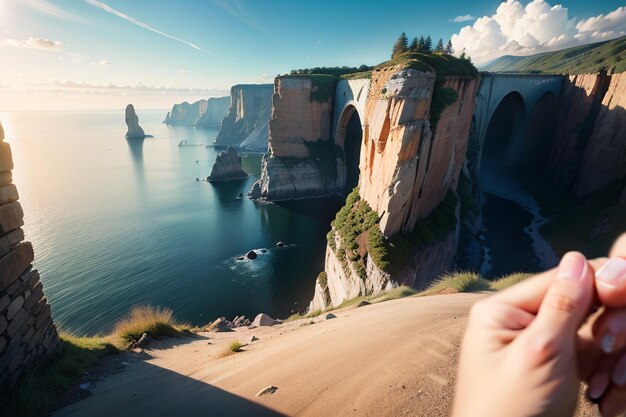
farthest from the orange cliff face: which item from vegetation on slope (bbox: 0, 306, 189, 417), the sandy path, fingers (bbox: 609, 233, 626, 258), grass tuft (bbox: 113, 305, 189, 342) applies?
fingers (bbox: 609, 233, 626, 258)

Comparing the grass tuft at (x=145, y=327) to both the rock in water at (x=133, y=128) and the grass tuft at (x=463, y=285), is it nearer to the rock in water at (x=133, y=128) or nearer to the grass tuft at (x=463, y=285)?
the grass tuft at (x=463, y=285)

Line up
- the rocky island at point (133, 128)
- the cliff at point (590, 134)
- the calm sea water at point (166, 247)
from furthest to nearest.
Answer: the rocky island at point (133, 128), the cliff at point (590, 134), the calm sea water at point (166, 247)

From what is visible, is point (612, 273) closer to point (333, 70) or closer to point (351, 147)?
point (351, 147)

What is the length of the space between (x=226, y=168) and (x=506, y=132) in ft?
210

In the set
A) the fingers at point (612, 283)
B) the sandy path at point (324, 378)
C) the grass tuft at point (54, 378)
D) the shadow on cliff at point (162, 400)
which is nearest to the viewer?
the fingers at point (612, 283)

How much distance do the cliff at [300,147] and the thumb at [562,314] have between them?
57226 mm

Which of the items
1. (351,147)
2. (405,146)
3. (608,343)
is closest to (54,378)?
(608,343)

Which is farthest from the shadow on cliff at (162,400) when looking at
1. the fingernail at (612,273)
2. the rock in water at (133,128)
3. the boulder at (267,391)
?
the rock in water at (133,128)

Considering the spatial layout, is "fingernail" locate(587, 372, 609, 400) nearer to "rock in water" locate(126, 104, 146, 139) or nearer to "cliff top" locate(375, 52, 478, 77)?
"cliff top" locate(375, 52, 478, 77)

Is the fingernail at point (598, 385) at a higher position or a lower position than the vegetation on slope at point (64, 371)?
higher

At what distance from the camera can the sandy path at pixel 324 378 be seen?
4.14 meters

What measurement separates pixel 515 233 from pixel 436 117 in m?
21.6

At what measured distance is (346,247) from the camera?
77.4ft

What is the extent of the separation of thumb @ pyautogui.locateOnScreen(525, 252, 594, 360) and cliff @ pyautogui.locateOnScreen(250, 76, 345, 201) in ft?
188
